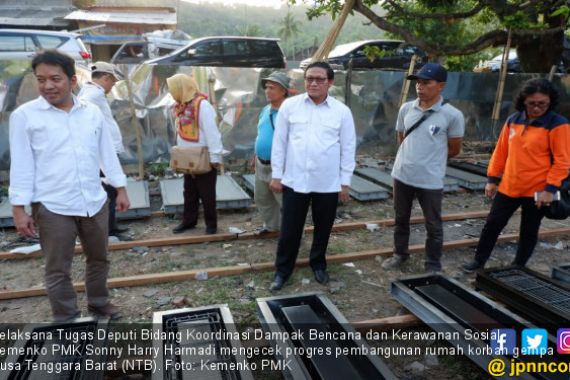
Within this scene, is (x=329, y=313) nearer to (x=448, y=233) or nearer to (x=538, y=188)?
(x=538, y=188)

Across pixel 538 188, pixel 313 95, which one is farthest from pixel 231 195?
pixel 538 188

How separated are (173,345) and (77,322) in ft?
2.39

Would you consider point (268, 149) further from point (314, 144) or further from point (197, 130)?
point (314, 144)

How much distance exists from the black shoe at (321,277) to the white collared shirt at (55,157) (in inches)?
82.6

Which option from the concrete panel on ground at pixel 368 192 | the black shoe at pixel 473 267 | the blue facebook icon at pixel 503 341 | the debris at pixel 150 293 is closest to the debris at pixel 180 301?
the debris at pixel 150 293

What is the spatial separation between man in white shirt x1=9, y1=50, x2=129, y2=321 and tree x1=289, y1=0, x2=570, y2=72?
650cm

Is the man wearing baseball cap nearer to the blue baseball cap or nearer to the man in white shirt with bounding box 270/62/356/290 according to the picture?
the blue baseball cap

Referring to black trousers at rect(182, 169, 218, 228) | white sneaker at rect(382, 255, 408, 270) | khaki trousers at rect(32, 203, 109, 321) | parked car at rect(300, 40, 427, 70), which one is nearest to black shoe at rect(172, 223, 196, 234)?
black trousers at rect(182, 169, 218, 228)

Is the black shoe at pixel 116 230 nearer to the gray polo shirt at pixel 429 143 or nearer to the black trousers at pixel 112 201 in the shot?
the black trousers at pixel 112 201

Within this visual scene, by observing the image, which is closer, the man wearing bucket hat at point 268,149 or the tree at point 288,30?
the man wearing bucket hat at point 268,149

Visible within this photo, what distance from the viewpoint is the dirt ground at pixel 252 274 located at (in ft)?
10.9

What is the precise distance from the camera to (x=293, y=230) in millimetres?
3645

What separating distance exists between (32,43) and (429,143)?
10306 millimetres

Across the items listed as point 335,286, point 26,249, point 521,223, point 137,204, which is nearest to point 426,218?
point 521,223
